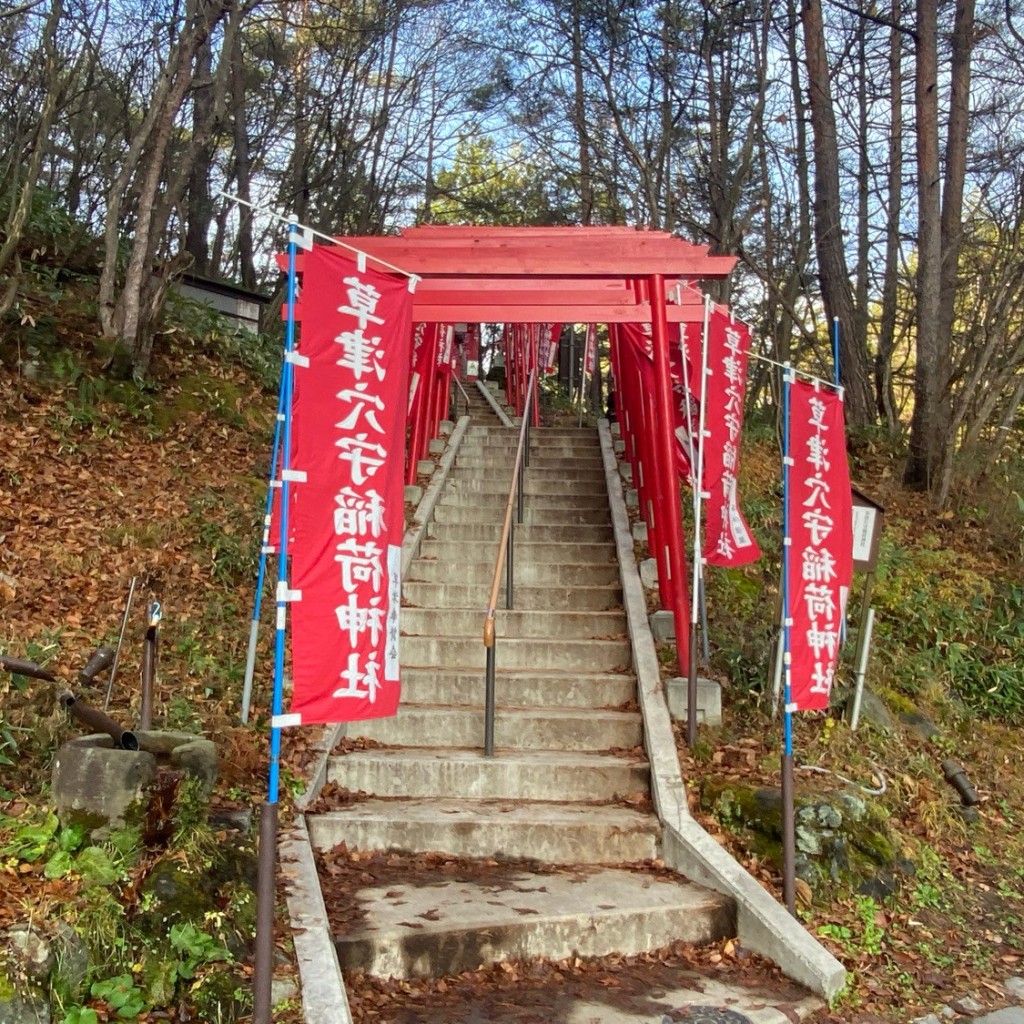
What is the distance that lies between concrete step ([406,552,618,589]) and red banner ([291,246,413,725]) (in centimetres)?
386

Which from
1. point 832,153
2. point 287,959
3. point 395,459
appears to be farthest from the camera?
point 832,153

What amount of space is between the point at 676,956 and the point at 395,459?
2812 millimetres

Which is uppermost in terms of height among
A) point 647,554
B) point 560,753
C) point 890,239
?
point 890,239

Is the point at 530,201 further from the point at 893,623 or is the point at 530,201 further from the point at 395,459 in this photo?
the point at 395,459

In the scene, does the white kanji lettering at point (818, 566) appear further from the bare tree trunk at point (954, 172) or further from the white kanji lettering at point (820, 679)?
the bare tree trunk at point (954, 172)

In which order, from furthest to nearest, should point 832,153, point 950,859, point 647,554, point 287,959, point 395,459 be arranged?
1. point 832,153
2. point 647,554
3. point 950,859
4. point 395,459
5. point 287,959

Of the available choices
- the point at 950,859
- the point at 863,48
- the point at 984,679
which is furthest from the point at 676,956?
the point at 863,48

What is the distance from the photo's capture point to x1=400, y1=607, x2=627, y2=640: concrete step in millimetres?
7324

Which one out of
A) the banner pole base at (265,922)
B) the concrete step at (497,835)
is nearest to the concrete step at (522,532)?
the concrete step at (497,835)

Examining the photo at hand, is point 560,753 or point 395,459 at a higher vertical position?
point 395,459

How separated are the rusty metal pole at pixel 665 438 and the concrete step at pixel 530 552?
1.71 meters

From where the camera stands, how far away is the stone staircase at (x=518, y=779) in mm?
4254

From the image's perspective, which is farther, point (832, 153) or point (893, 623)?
point (832, 153)

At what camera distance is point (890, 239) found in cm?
1328
